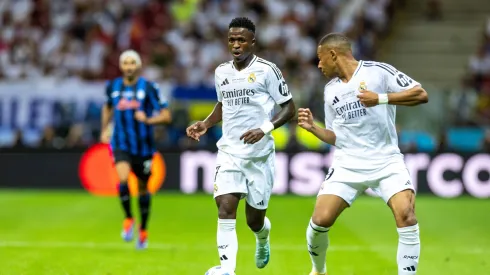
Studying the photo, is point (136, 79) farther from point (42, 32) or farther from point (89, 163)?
point (42, 32)

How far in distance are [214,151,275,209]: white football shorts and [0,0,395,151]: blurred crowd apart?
13.0 metres

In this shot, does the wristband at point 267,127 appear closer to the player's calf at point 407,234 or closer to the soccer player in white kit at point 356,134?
the soccer player in white kit at point 356,134

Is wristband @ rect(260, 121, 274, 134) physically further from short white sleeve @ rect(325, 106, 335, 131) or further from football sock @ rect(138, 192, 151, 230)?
football sock @ rect(138, 192, 151, 230)

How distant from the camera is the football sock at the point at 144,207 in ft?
43.0

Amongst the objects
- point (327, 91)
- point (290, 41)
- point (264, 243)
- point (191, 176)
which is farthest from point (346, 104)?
point (290, 41)

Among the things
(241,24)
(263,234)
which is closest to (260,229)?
(263,234)

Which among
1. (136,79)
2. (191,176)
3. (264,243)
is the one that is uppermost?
(136,79)

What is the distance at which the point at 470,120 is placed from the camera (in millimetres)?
22328

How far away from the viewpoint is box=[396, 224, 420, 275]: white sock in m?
8.75

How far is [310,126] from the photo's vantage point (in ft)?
30.6

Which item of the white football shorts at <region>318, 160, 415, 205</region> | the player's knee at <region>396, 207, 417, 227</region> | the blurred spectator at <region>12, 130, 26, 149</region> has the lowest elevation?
the blurred spectator at <region>12, 130, 26, 149</region>

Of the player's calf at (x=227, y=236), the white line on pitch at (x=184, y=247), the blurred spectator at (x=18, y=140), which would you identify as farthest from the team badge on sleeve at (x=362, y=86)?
the blurred spectator at (x=18, y=140)

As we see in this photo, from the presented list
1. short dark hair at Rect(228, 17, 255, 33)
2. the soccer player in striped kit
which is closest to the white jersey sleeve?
short dark hair at Rect(228, 17, 255, 33)

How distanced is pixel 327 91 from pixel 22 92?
14466 millimetres
